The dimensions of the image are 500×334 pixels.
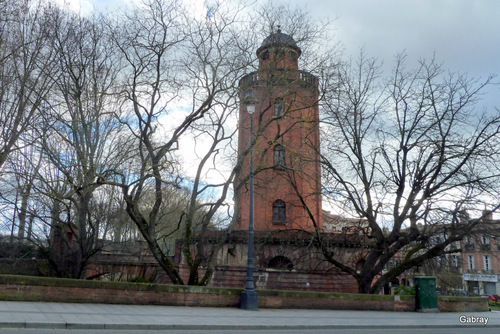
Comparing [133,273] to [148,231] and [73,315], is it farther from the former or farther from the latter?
[73,315]

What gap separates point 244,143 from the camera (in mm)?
29547

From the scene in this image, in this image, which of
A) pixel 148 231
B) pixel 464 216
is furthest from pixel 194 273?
pixel 464 216

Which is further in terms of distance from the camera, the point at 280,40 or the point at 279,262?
the point at 279,262

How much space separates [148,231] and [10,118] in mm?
7069

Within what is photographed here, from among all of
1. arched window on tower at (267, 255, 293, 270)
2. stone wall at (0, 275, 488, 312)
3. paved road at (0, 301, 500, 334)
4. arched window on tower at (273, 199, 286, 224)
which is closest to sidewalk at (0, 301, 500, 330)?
paved road at (0, 301, 500, 334)

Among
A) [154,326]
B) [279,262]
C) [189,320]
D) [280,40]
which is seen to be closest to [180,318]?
[189,320]

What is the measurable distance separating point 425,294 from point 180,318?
38.0 feet

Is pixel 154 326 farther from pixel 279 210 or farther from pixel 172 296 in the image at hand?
pixel 279 210

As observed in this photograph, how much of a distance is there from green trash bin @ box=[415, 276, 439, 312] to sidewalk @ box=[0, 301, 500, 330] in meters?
2.05

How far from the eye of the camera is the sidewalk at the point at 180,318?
31.5 ft

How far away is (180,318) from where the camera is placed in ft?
37.5

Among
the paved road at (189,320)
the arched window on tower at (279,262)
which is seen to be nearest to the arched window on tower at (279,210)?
the arched window on tower at (279,262)

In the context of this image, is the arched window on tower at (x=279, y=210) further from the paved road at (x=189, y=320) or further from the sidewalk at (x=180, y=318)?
the paved road at (x=189, y=320)

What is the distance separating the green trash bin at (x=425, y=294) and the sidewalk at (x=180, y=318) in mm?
2048
